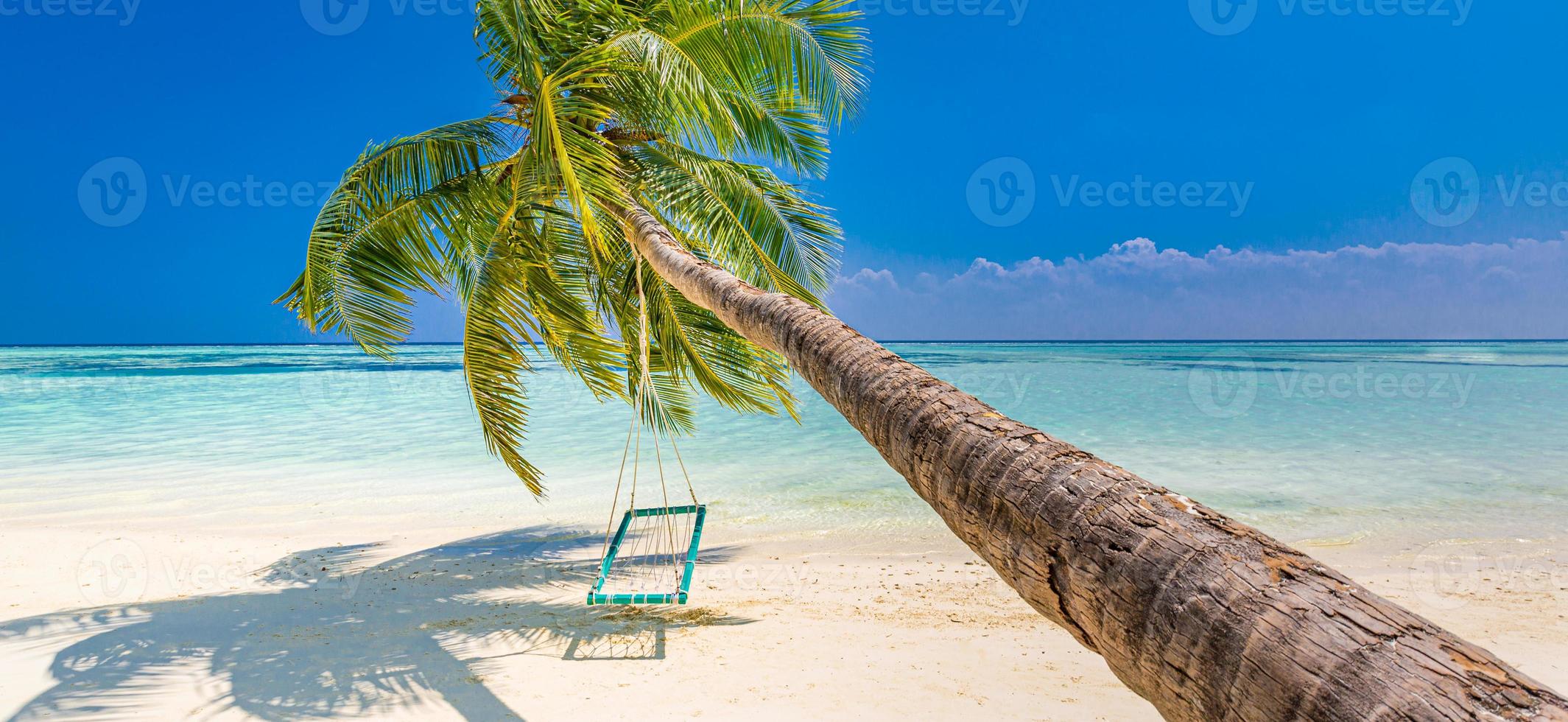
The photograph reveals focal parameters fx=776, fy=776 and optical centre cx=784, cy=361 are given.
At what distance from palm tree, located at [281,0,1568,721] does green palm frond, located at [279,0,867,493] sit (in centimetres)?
2

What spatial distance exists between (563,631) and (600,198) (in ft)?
9.47

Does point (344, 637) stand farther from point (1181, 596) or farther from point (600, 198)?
point (1181, 596)

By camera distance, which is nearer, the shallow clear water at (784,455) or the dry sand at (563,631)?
the dry sand at (563,631)

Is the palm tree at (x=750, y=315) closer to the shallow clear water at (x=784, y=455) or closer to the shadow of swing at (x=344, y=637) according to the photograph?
the shadow of swing at (x=344, y=637)

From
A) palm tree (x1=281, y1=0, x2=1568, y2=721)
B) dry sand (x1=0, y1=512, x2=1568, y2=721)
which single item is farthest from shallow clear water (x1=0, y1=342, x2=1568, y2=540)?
palm tree (x1=281, y1=0, x2=1568, y2=721)

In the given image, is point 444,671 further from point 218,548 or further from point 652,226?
point 218,548

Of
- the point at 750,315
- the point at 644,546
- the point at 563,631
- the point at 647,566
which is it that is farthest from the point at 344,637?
the point at 750,315

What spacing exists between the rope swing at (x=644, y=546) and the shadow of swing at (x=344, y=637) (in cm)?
33

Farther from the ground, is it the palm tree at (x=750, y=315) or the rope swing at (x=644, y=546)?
the palm tree at (x=750, y=315)

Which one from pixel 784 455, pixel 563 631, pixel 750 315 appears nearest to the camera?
pixel 750 315

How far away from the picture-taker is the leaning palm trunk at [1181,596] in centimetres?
91

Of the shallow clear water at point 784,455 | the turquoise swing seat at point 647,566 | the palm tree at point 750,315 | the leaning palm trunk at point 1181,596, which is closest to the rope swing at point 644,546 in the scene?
the turquoise swing seat at point 647,566

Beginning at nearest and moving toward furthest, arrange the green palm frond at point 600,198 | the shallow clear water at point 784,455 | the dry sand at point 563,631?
1. the dry sand at point 563,631
2. the green palm frond at point 600,198
3. the shallow clear water at point 784,455

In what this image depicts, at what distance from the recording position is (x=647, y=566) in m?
6.88
